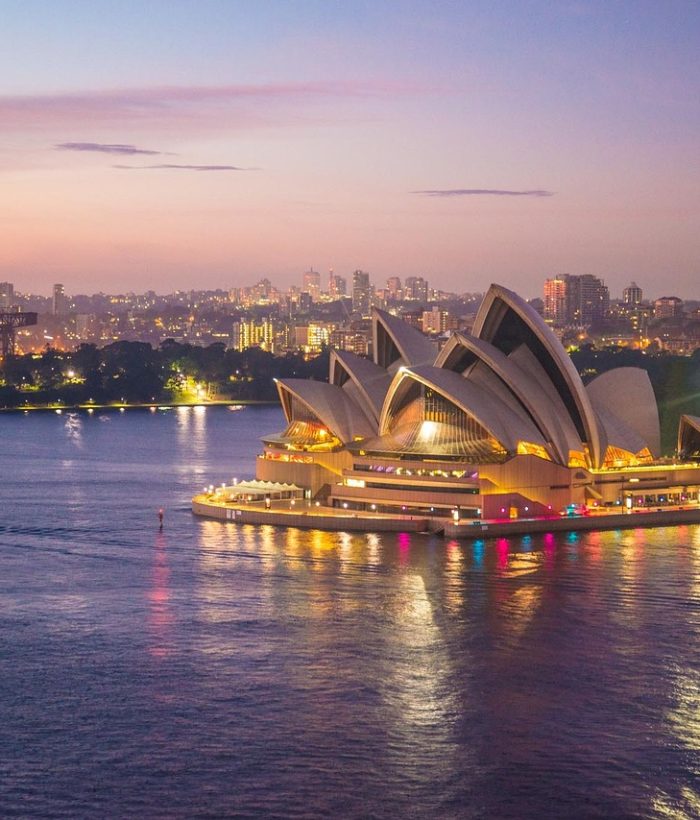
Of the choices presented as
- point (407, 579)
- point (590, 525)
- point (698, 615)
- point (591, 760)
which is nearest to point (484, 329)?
point (590, 525)

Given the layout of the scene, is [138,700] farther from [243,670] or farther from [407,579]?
[407,579]

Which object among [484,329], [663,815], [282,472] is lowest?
[663,815]

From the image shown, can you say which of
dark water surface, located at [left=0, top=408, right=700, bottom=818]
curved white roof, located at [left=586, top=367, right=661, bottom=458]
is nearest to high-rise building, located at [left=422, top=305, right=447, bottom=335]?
curved white roof, located at [left=586, top=367, right=661, bottom=458]

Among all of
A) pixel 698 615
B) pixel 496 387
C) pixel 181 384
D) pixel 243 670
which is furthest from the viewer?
pixel 181 384

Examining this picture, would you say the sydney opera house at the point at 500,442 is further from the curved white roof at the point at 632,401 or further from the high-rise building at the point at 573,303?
the high-rise building at the point at 573,303

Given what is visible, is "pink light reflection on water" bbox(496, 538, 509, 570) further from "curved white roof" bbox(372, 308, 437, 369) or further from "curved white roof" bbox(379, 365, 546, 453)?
"curved white roof" bbox(372, 308, 437, 369)

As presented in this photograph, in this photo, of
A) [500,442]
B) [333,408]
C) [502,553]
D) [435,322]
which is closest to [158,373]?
[435,322]

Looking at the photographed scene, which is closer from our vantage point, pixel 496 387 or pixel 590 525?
pixel 590 525
